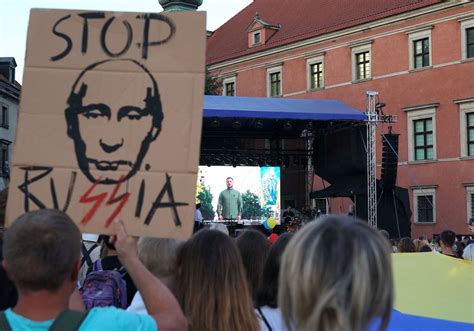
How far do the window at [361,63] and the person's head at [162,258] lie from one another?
28392mm

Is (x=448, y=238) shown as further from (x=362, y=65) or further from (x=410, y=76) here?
(x=362, y=65)

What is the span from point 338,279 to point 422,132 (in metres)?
28.1

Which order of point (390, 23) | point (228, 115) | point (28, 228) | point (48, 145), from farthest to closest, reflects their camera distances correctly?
point (390, 23)
point (228, 115)
point (48, 145)
point (28, 228)

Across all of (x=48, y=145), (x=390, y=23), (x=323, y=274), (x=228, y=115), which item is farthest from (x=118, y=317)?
(x=390, y=23)

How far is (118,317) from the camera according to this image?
1.99m

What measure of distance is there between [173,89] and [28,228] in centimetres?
93

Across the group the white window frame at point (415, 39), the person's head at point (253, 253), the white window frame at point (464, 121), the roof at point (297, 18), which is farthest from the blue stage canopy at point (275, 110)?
the person's head at point (253, 253)

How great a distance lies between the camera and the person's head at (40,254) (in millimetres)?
1928

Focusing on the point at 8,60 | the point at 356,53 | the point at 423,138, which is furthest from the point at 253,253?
the point at 8,60

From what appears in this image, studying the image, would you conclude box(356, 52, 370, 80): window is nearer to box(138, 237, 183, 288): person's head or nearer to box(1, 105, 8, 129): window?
box(1, 105, 8, 129): window

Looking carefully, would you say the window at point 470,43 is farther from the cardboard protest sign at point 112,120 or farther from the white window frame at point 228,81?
the cardboard protest sign at point 112,120

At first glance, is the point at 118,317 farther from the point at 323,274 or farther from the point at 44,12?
the point at 44,12

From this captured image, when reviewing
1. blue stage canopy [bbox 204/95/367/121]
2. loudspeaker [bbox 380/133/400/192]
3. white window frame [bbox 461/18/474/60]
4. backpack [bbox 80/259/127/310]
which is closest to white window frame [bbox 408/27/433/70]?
white window frame [bbox 461/18/474/60]

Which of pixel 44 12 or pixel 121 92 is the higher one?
pixel 44 12
